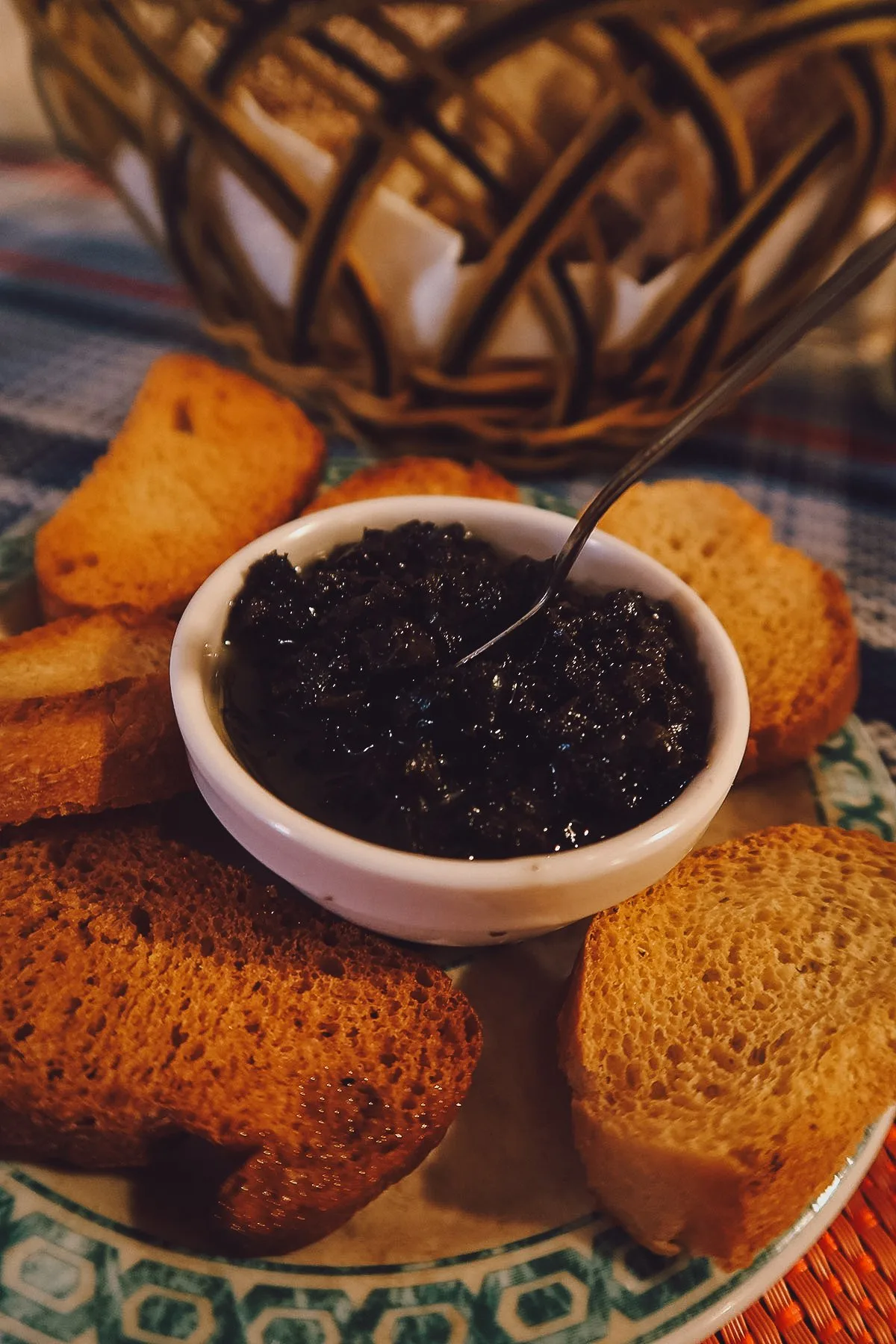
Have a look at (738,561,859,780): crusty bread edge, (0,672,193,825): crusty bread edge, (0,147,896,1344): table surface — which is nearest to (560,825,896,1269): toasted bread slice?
(738,561,859,780): crusty bread edge

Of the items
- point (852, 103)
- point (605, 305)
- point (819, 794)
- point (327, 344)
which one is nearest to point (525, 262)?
point (605, 305)

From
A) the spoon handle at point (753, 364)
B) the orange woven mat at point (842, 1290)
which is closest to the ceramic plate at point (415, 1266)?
the orange woven mat at point (842, 1290)

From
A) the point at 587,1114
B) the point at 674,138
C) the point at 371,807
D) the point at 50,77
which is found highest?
the point at 674,138

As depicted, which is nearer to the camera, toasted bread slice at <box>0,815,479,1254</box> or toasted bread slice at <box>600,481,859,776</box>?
toasted bread slice at <box>0,815,479,1254</box>

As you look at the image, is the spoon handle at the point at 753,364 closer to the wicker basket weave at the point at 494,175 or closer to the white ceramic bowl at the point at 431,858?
the white ceramic bowl at the point at 431,858

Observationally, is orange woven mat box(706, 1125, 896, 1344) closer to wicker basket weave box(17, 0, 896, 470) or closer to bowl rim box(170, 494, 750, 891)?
bowl rim box(170, 494, 750, 891)

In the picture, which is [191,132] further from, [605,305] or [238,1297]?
[238,1297]

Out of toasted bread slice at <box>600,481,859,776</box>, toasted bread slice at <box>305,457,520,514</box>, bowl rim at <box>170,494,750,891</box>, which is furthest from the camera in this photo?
toasted bread slice at <box>305,457,520,514</box>
